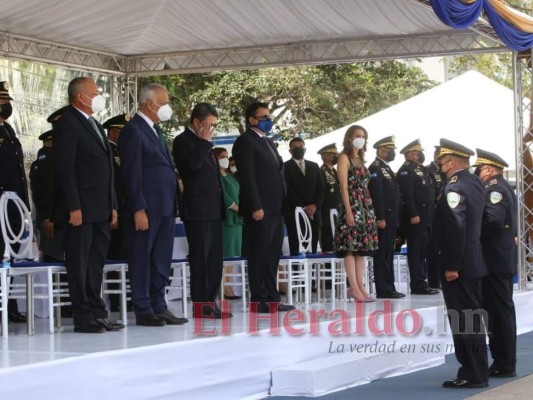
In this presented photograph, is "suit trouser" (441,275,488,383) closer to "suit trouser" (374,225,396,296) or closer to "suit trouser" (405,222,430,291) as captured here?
"suit trouser" (374,225,396,296)

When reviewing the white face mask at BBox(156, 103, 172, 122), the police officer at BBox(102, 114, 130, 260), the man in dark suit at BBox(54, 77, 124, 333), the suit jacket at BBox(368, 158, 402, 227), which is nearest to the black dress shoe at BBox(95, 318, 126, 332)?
the man in dark suit at BBox(54, 77, 124, 333)

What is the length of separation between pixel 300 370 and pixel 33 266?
1819mm

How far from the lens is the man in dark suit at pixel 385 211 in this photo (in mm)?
10734

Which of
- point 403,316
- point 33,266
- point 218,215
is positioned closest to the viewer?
point 33,266

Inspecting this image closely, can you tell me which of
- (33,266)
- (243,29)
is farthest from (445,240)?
(243,29)

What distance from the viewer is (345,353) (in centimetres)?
821

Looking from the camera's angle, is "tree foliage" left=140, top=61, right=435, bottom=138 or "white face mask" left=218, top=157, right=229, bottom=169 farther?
"tree foliage" left=140, top=61, right=435, bottom=138

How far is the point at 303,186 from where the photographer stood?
37.4 feet

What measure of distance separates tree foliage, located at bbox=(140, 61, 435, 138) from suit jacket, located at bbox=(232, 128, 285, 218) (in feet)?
50.4

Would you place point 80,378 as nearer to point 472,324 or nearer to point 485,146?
point 472,324

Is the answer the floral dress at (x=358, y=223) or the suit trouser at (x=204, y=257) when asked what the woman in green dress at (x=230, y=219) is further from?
the suit trouser at (x=204, y=257)

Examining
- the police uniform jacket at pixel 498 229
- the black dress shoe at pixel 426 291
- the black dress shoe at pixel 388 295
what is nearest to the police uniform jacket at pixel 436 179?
the black dress shoe at pixel 426 291

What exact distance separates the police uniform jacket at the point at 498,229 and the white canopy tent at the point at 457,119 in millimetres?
8473

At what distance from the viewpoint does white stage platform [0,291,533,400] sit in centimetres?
565
